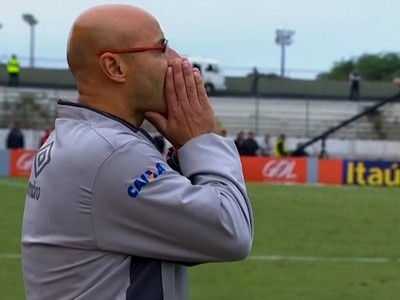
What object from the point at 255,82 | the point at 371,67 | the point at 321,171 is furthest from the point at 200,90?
the point at 371,67

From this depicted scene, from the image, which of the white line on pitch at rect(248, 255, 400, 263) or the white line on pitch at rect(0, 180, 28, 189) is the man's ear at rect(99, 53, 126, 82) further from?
the white line on pitch at rect(0, 180, 28, 189)

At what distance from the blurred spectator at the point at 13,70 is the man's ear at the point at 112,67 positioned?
147ft

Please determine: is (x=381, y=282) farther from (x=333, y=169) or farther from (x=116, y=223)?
(x=333, y=169)

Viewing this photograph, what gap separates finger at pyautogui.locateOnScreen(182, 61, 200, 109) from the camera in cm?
290

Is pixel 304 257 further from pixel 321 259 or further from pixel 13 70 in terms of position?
pixel 13 70

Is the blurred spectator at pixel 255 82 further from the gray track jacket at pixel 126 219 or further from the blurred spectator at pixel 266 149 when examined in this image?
the gray track jacket at pixel 126 219

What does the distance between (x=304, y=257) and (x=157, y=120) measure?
1040cm

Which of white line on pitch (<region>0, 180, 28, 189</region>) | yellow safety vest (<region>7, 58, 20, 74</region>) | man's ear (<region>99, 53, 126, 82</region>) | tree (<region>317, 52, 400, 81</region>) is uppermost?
man's ear (<region>99, 53, 126, 82</region>)

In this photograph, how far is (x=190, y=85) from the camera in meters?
2.92

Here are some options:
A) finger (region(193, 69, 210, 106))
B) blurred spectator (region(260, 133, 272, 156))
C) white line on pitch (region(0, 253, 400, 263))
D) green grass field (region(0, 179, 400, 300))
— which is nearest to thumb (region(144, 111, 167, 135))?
finger (region(193, 69, 210, 106))

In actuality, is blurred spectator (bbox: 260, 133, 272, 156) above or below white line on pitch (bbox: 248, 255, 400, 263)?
below

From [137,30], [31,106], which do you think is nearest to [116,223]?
[137,30]

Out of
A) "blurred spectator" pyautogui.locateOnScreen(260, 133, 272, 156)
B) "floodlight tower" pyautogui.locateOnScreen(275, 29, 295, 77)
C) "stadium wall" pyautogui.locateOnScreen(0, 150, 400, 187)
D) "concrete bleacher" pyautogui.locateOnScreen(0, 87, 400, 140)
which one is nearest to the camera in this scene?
"stadium wall" pyautogui.locateOnScreen(0, 150, 400, 187)

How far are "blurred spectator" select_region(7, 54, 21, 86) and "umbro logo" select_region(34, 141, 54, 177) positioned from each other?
1761 inches
